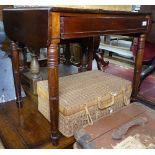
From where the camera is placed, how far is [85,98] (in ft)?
3.74

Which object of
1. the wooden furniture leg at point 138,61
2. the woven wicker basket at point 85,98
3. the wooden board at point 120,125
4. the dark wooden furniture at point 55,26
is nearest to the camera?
the dark wooden furniture at point 55,26

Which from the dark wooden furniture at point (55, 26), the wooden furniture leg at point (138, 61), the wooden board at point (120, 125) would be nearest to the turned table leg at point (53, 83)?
the dark wooden furniture at point (55, 26)

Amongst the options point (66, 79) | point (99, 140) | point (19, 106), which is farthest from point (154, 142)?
point (19, 106)

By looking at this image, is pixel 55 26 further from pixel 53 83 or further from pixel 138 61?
pixel 138 61

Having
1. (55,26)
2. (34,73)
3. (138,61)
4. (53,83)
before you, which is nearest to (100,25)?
(55,26)

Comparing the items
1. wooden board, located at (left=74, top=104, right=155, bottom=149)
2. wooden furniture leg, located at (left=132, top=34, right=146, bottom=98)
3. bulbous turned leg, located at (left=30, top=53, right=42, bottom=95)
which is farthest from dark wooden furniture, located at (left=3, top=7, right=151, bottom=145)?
bulbous turned leg, located at (left=30, top=53, right=42, bottom=95)

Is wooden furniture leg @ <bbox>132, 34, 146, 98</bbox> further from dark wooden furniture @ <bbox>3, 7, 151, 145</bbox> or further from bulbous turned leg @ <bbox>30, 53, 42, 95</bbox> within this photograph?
bulbous turned leg @ <bbox>30, 53, 42, 95</bbox>

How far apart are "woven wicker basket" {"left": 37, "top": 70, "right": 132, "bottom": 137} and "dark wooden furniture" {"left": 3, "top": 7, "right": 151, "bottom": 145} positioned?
0.38ft

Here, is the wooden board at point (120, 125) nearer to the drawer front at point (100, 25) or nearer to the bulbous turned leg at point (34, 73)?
the drawer front at point (100, 25)

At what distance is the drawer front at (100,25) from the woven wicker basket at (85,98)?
384 millimetres

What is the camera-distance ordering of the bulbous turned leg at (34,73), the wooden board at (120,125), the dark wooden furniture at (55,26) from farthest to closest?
1. the bulbous turned leg at (34,73)
2. the wooden board at (120,125)
3. the dark wooden furniture at (55,26)

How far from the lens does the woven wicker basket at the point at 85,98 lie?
1.09 meters

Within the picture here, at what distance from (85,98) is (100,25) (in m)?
0.43

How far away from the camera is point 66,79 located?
139cm
